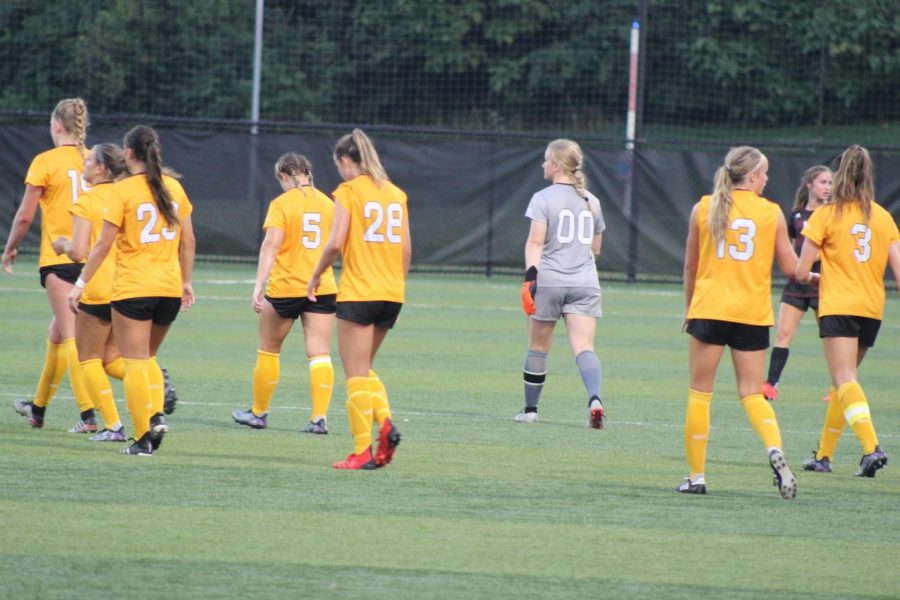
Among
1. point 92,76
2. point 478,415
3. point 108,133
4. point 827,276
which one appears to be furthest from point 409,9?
point 827,276

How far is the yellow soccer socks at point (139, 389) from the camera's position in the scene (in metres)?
8.17

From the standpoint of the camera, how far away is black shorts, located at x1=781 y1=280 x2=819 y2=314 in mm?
11398

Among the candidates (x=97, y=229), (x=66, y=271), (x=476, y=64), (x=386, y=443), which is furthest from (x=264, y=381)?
(x=476, y=64)

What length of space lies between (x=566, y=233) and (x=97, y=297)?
139 inches

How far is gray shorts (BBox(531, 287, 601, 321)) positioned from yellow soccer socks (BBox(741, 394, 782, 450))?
306cm

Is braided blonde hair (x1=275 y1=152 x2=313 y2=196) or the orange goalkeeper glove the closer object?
braided blonde hair (x1=275 y1=152 x2=313 y2=196)

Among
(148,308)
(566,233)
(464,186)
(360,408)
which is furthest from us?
(464,186)

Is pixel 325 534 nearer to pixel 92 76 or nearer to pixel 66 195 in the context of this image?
pixel 66 195

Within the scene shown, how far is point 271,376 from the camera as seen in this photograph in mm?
9883

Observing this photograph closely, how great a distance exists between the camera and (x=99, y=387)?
8836 millimetres

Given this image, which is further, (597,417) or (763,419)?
(597,417)

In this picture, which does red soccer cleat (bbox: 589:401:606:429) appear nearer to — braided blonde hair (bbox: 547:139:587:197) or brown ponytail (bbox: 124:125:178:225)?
braided blonde hair (bbox: 547:139:587:197)

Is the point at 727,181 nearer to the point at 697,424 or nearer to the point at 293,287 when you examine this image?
the point at 697,424

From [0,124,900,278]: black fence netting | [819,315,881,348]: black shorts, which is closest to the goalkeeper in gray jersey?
[819,315,881,348]: black shorts
